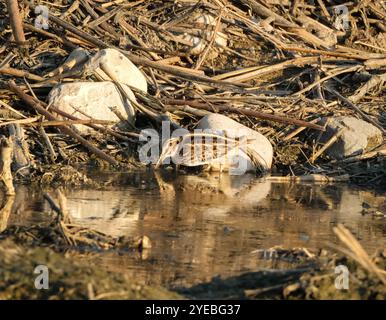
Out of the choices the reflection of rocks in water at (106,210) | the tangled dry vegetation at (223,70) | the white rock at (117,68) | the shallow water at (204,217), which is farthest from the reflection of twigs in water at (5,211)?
the white rock at (117,68)

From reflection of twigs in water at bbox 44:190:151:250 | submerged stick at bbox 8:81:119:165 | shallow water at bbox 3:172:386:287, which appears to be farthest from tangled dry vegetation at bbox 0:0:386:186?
reflection of twigs in water at bbox 44:190:151:250

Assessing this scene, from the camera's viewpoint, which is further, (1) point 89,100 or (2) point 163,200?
(1) point 89,100

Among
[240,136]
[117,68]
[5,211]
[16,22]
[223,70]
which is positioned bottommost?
[5,211]

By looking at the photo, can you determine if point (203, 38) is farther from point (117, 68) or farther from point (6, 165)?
point (6, 165)

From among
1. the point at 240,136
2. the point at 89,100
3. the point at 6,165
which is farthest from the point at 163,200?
the point at 89,100

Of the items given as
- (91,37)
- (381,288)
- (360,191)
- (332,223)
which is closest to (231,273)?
(381,288)
